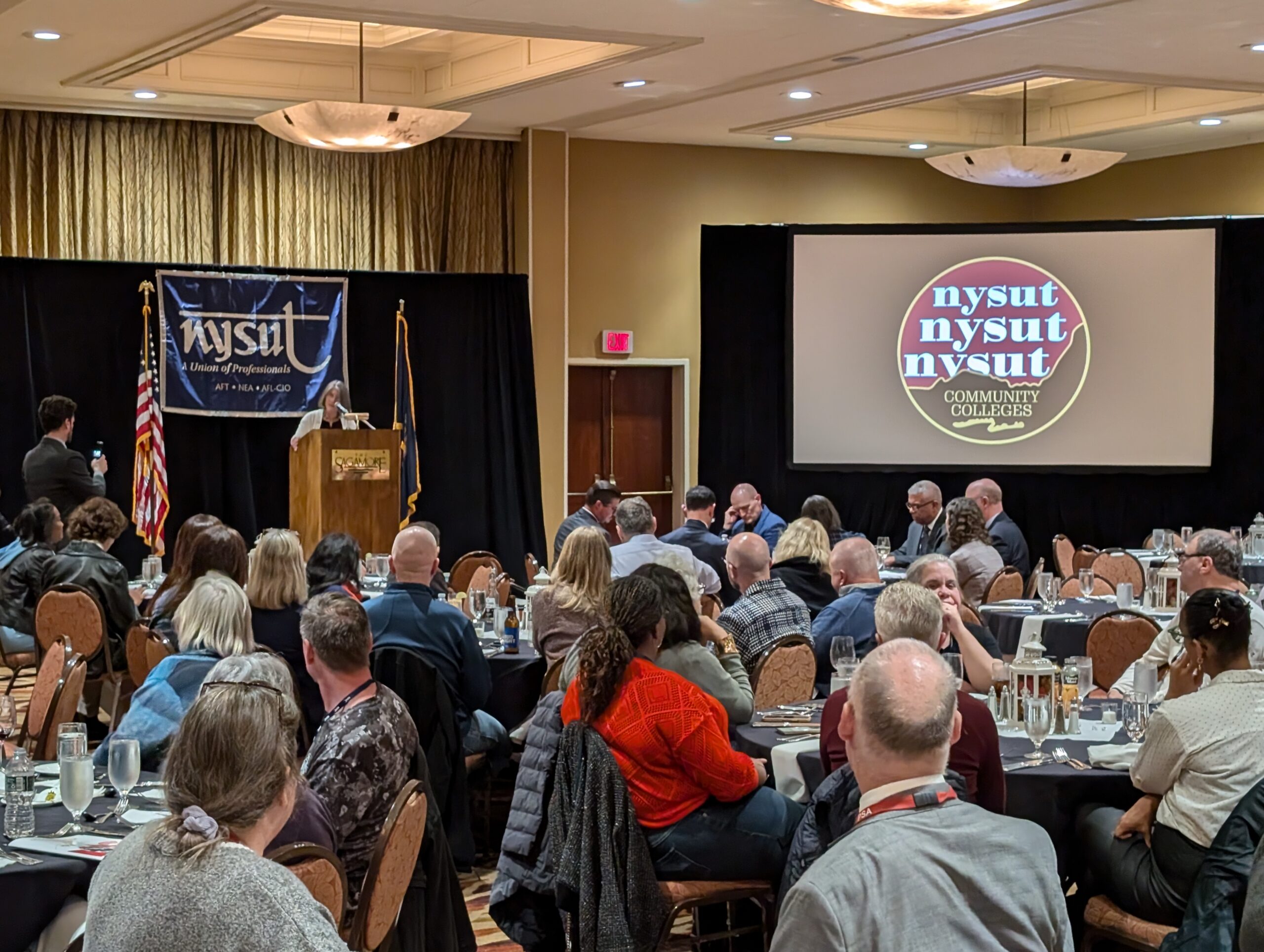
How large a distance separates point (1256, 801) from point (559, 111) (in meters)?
9.44

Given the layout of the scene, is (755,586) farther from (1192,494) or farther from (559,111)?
(1192,494)

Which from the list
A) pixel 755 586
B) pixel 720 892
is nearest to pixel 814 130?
pixel 755 586

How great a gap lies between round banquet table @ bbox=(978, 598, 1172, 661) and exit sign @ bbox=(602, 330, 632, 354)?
578 cm

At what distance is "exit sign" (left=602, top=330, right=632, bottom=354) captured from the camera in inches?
542

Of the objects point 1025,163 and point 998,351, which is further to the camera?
point 998,351

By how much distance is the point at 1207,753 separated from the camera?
4051 millimetres

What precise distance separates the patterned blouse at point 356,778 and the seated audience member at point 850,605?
2.44m

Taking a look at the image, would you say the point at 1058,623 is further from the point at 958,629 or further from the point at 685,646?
the point at 685,646

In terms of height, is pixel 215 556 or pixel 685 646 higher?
pixel 215 556

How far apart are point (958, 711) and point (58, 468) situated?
820cm

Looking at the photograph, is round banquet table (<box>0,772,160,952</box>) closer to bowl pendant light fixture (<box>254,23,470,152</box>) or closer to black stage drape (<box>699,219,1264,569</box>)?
bowl pendant light fixture (<box>254,23,470,152</box>)

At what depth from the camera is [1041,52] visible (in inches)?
399

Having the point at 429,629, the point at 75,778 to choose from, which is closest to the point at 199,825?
the point at 75,778

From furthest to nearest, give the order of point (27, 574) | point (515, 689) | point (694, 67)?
1. point (694, 67)
2. point (27, 574)
3. point (515, 689)
